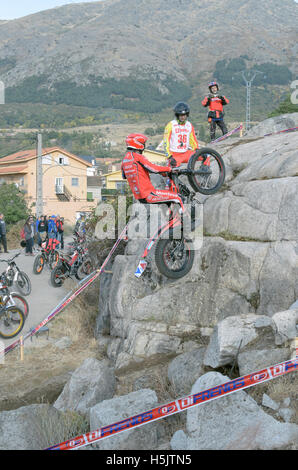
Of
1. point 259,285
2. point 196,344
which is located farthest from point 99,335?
point 259,285

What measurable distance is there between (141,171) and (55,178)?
5055 cm

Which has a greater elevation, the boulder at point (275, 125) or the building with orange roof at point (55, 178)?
the building with orange roof at point (55, 178)

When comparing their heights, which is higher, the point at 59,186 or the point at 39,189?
the point at 59,186

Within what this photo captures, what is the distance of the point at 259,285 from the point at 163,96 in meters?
197

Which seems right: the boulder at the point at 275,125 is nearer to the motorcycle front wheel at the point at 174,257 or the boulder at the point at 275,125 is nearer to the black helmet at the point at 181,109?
the black helmet at the point at 181,109

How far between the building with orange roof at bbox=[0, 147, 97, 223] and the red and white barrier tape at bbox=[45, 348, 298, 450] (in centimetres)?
4832

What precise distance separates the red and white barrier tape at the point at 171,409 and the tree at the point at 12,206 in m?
33.4

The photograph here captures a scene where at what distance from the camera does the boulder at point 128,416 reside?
440 centimetres

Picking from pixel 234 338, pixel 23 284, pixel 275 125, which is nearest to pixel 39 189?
pixel 23 284

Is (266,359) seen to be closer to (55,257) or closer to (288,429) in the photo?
(288,429)

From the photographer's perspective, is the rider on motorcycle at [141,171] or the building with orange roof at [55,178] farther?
the building with orange roof at [55,178]

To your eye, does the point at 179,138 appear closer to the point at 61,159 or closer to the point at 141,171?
the point at 141,171

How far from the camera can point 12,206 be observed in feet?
118

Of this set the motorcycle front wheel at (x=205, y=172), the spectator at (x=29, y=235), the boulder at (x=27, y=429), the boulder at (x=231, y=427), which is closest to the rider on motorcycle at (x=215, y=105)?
the motorcycle front wheel at (x=205, y=172)
